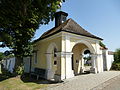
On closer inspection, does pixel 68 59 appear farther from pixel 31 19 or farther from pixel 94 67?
pixel 31 19

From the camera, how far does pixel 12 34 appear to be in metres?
11.4

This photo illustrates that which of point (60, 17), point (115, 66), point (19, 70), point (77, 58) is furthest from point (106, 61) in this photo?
point (19, 70)

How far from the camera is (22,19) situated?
10109 millimetres

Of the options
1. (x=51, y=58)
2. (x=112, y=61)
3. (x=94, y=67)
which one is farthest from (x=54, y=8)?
(x=112, y=61)

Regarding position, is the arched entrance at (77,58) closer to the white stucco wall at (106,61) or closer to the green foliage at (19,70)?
the white stucco wall at (106,61)

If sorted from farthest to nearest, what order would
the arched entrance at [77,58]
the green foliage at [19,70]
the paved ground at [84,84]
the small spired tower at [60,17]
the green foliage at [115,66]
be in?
1. the green foliage at [115,66]
2. the small spired tower at [60,17]
3. the arched entrance at [77,58]
4. the green foliage at [19,70]
5. the paved ground at [84,84]

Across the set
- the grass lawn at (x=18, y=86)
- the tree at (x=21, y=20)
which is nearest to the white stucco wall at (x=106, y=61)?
the tree at (x=21, y=20)

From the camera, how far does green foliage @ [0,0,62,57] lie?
865 centimetres

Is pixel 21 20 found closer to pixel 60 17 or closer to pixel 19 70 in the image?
pixel 19 70

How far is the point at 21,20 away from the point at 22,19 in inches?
7.9

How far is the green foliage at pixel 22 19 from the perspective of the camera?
340 inches

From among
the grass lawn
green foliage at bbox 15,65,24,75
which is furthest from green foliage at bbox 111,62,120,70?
green foliage at bbox 15,65,24,75

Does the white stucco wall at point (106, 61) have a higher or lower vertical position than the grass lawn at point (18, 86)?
higher

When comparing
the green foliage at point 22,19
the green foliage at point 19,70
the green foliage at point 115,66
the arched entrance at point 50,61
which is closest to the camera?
the green foliage at point 22,19
